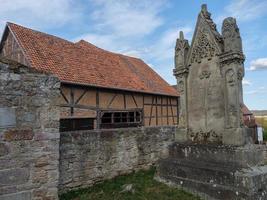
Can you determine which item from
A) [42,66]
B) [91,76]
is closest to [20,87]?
[42,66]

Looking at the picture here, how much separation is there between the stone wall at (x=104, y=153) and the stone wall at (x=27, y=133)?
2086 mm

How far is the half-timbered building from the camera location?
11.0 meters

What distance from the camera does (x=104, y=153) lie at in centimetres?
728

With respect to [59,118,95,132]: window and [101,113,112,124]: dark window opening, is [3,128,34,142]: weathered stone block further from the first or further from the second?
[101,113,112,124]: dark window opening

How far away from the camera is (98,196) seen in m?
5.59

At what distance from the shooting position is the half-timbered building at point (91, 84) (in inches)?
432

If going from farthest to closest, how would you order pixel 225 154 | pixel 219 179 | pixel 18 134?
pixel 225 154 < pixel 219 179 < pixel 18 134

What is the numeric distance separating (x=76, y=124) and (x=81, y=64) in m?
3.44

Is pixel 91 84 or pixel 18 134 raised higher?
pixel 91 84

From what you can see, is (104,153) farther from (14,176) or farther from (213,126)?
(14,176)

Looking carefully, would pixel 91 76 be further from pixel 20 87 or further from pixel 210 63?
pixel 20 87

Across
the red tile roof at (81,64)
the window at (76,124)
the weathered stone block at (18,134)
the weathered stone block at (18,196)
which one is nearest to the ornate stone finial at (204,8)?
the weathered stone block at (18,134)

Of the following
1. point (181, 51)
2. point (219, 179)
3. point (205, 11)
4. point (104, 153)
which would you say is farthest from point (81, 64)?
point (219, 179)

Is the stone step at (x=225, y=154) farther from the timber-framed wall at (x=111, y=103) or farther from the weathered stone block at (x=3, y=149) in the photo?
the timber-framed wall at (x=111, y=103)
